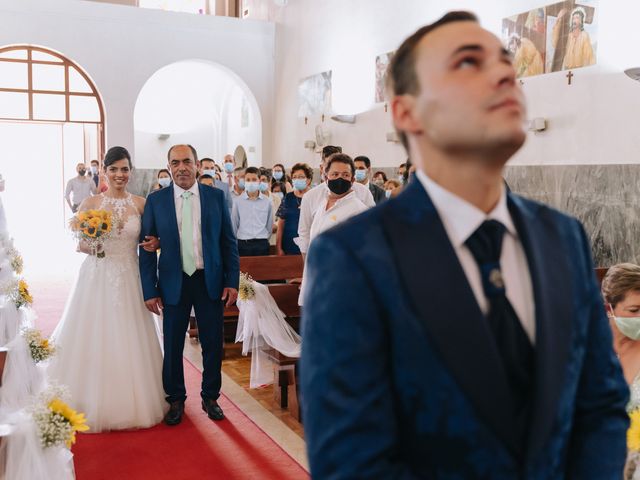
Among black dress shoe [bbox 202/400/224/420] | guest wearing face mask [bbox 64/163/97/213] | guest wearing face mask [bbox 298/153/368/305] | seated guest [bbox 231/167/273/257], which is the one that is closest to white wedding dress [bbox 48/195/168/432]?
black dress shoe [bbox 202/400/224/420]

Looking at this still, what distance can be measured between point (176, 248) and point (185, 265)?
135mm

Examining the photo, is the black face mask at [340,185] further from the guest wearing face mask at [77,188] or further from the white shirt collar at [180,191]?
the guest wearing face mask at [77,188]

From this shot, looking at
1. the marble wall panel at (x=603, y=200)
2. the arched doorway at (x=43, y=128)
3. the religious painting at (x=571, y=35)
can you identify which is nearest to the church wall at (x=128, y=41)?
the arched doorway at (x=43, y=128)

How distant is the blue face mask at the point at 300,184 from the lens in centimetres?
833

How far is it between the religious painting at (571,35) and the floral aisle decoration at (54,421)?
7149 mm

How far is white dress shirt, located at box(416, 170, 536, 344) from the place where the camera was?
1.24m

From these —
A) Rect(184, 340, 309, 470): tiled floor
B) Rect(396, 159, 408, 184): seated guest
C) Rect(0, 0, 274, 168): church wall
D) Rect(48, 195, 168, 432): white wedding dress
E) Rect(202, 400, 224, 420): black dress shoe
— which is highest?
Rect(0, 0, 274, 168): church wall

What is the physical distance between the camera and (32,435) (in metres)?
3.16

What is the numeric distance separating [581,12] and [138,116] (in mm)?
16276

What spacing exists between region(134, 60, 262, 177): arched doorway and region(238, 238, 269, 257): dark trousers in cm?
1278

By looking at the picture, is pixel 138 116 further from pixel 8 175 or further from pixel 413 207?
pixel 413 207

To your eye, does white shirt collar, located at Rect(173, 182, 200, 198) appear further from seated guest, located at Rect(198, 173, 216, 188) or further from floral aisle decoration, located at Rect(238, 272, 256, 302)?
seated guest, located at Rect(198, 173, 216, 188)

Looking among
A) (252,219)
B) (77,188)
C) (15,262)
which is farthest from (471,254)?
(77,188)

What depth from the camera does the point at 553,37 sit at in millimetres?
8742
